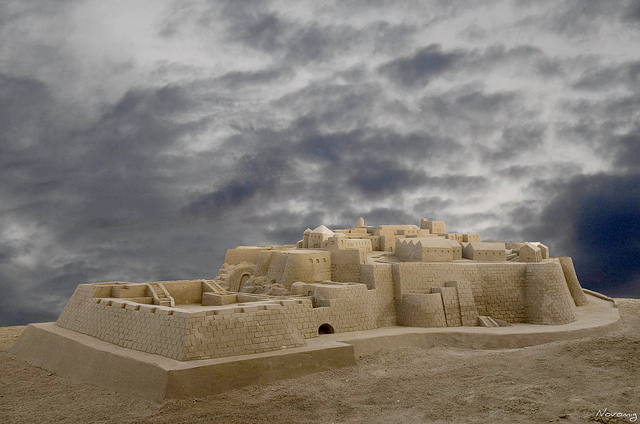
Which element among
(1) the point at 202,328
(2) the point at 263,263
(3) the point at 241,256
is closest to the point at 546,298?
(2) the point at 263,263

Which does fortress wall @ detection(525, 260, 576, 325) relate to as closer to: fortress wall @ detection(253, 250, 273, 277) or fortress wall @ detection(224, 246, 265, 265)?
fortress wall @ detection(253, 250, 273, 277)

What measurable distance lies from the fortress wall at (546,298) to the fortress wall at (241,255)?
13540 mm

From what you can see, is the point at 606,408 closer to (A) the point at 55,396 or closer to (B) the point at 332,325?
(B) the point at 332,325

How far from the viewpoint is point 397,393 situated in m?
12.3

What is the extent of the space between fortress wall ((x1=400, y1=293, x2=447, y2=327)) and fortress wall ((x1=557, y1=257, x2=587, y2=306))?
12058 mm

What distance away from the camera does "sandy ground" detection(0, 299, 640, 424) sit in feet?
→ 34.6

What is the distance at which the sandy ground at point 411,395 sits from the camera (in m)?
10.5

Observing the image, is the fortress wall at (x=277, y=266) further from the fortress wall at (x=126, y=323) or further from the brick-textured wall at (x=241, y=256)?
the fortress wall at (x=126, y=323)

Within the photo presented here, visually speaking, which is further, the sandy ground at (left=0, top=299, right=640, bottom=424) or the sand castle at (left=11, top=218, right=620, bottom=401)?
the sand castle at (left=11, top=218, right=620, bottom=401)

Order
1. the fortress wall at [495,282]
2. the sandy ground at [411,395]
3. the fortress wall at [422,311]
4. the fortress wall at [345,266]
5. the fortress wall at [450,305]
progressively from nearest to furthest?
the sandy ground at [411,395], the fortress wall at [422,311], the fortress wall at [450,305], the fortress wall at [495,282], the fortress wall at [345,266]

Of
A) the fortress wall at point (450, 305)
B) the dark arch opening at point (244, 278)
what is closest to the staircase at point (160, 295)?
the dark arch opening at point (244, 278)

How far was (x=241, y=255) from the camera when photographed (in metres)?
28.3

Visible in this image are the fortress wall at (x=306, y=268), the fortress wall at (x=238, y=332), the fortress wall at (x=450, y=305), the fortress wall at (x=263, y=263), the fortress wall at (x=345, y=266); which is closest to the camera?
the fortress wall at (x=238, y=332)

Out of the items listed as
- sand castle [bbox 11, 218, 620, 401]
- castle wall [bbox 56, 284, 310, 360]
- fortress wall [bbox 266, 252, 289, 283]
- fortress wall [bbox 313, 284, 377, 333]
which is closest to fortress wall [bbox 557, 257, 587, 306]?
sand castle [bbox 11, 218, 620, 401]
